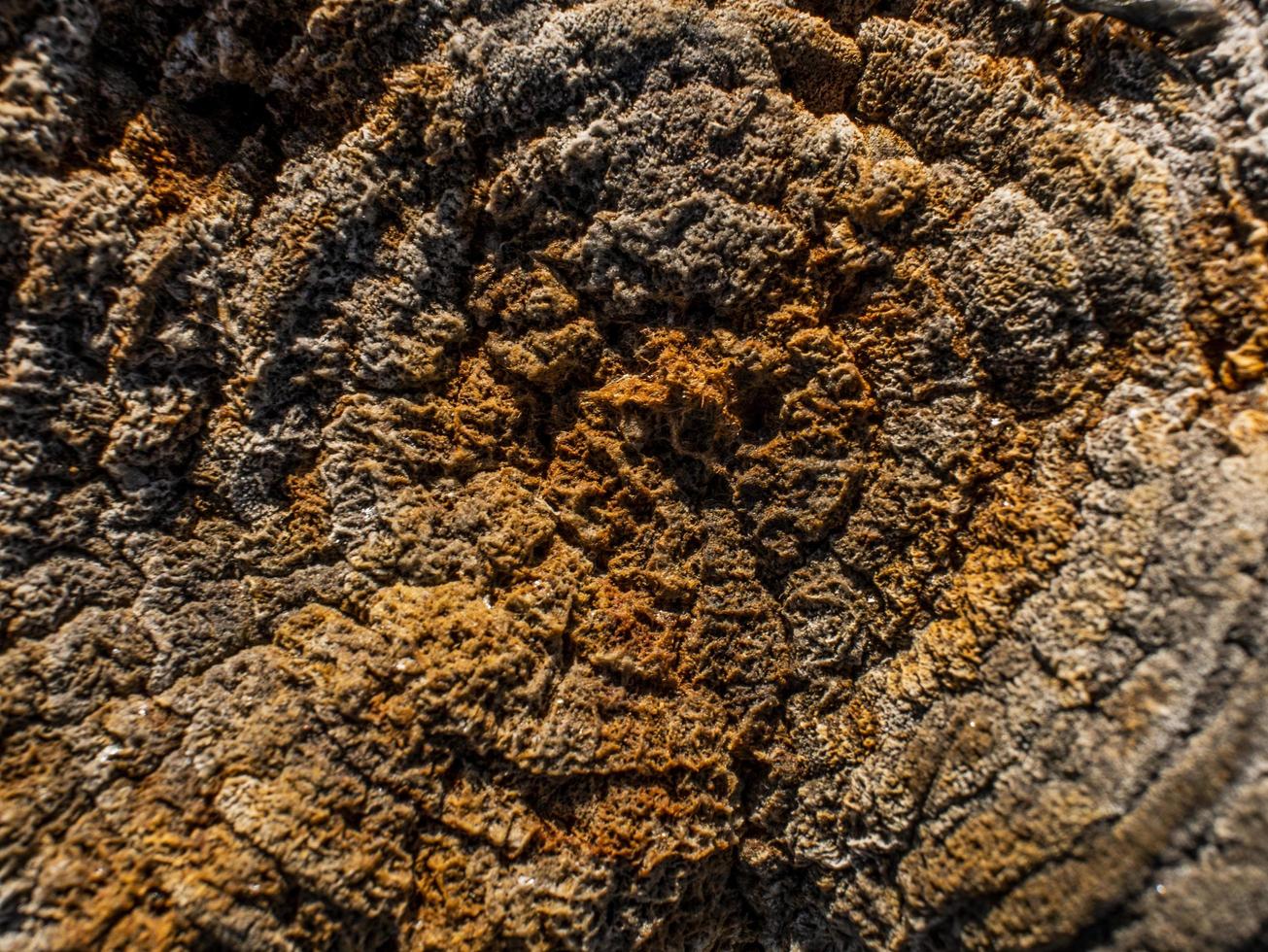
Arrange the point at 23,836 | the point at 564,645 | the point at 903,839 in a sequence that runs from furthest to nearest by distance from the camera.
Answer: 1. the point at 564,645
2. the point at 903,839
3. the point at 23,836

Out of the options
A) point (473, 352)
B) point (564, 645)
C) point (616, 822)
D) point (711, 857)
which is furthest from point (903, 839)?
point (473, 352)

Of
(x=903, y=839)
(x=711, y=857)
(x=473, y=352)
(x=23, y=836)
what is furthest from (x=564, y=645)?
(x=23, y=836)

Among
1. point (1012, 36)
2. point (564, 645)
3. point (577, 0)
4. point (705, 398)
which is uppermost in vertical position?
point (1012, 36)

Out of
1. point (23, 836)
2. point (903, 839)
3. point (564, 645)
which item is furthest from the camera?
point (564, 645)

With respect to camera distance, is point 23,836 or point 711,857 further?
point 711,857

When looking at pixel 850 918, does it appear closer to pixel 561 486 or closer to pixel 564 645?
pixel 564 645

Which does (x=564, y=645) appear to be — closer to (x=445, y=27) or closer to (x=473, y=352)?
(x=473, y=352)

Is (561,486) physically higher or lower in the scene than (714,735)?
higher
